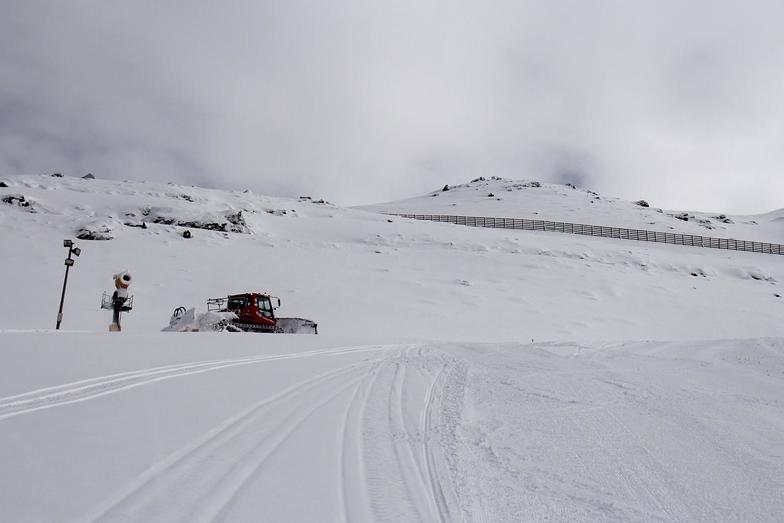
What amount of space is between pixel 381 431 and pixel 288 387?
2.22 m

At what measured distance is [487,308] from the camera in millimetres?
28266

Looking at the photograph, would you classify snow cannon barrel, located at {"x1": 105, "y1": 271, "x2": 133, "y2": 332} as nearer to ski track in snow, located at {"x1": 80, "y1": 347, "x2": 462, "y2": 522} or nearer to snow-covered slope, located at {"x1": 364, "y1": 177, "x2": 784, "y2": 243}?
ski track in snow, located at {"x1": 80, "y1": 347, "x2": 462, "y2": 522}

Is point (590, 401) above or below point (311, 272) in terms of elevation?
below

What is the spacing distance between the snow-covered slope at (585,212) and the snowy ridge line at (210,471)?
77152 millimetres

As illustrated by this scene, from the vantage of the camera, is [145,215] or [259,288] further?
[145,215]

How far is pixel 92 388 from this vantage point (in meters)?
5.10

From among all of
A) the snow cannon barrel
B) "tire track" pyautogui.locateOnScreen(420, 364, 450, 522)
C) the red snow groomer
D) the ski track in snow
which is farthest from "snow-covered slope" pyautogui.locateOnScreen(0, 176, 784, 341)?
the ski track in snow

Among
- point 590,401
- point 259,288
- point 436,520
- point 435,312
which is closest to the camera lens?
point 436,520

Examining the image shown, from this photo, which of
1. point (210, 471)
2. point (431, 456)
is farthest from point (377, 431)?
point (210, 471)

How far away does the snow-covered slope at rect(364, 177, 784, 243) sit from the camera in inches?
3137

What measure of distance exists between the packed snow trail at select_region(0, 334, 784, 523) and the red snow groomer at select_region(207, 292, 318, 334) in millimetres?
10673

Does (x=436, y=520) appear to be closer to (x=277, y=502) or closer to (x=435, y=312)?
(x=277, y=502)

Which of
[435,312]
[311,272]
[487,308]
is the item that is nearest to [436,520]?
[435,312]

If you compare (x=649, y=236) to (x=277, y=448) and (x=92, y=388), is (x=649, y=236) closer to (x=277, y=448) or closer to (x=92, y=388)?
(x=277, y=448)
